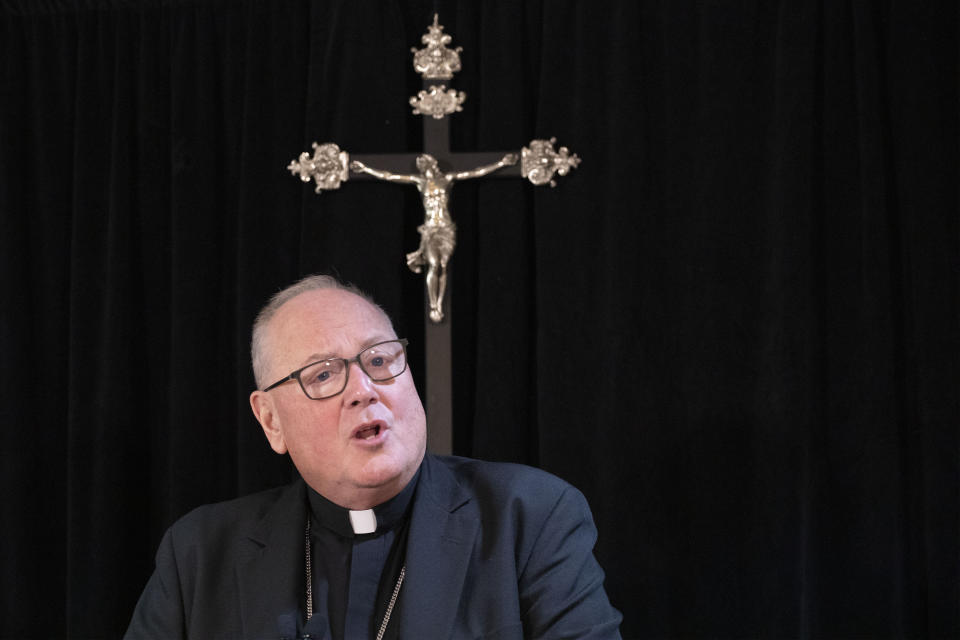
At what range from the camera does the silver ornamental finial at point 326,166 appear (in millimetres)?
3199

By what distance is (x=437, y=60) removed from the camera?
3.22 meters

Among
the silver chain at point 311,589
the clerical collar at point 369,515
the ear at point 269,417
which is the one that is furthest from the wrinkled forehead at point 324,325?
the silver chain at point 311,589

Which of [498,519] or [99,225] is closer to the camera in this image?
[498,519]

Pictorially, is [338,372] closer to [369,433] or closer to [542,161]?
[369,433]

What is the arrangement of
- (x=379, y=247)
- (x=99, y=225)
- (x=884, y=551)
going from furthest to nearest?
(x=99, y=225) → (x=379, y=247) → (x=884, y=551)

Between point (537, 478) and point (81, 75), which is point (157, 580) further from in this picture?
point (81, 75)

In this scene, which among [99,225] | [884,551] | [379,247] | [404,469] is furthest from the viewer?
[99,225]

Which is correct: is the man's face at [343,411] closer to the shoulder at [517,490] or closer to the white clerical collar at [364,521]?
the white clerical collar at [364,521]

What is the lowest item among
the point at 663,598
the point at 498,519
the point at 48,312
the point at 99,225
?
the point at 663,598

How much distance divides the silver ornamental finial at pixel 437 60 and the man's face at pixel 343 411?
1.41 meters

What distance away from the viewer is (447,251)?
3.12 meters

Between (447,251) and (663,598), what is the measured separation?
1.34 m

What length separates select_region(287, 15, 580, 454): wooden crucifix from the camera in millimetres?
3123

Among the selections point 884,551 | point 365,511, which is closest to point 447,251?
point 365,511
